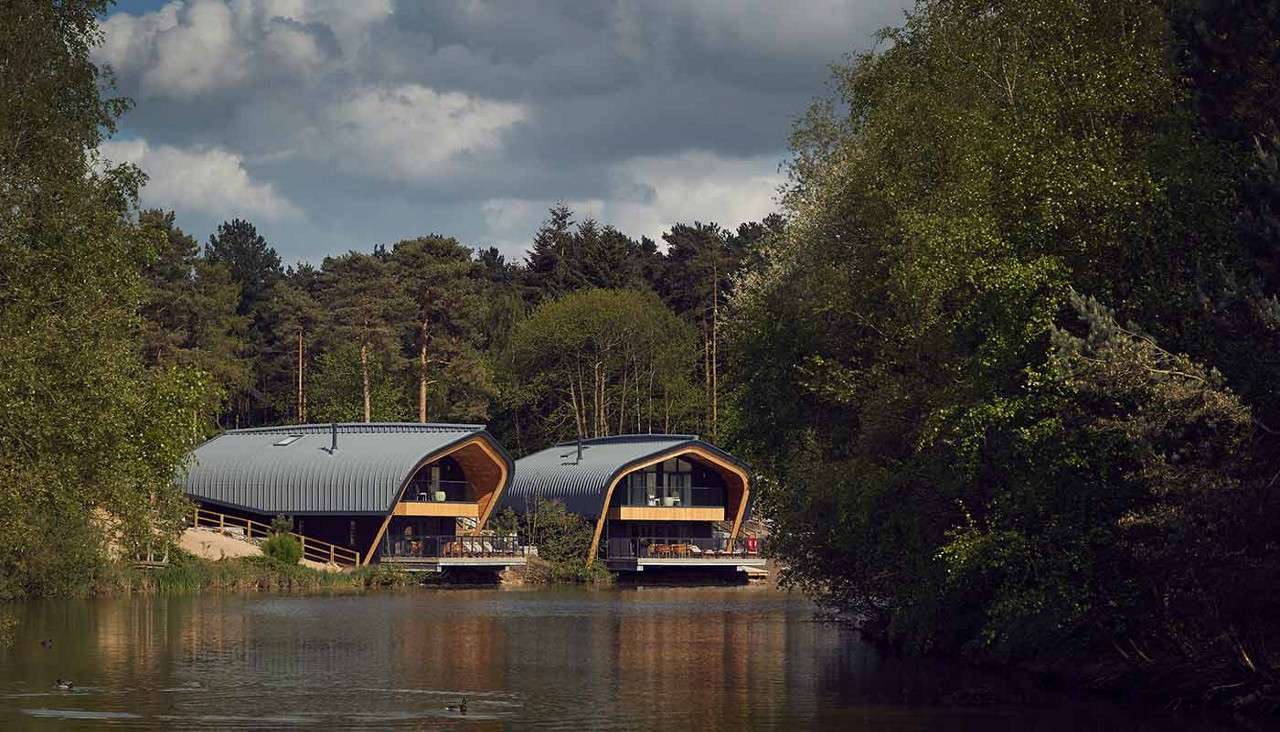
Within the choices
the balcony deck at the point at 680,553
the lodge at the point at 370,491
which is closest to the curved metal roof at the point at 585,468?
the balcony deck at the point at 680,553

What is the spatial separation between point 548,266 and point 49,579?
7061cm

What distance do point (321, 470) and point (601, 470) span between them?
12535mm

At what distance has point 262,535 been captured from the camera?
241ft

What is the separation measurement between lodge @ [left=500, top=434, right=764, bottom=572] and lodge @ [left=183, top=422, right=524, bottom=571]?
10.7ft

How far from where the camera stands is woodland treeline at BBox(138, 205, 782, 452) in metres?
98.9

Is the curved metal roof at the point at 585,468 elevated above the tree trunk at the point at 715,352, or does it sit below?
below

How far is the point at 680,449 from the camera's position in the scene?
3147 inches

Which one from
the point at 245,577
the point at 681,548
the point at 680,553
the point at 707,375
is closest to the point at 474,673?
the point at 245,577

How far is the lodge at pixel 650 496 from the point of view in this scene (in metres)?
76.2

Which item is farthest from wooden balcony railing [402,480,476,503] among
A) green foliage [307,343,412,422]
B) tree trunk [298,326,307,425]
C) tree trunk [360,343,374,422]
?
tree trunk [298,326,307,425]

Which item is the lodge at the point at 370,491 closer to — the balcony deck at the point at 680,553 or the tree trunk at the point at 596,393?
the balcony deck at the point at 680,553

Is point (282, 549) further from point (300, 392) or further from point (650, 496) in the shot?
point (300, 392)

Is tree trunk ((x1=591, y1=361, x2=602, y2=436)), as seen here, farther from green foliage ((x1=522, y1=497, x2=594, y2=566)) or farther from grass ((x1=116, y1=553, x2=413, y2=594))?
grass ((x1=116, y1=553, x2=413, y2=594))

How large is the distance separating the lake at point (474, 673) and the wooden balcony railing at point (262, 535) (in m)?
17.8
